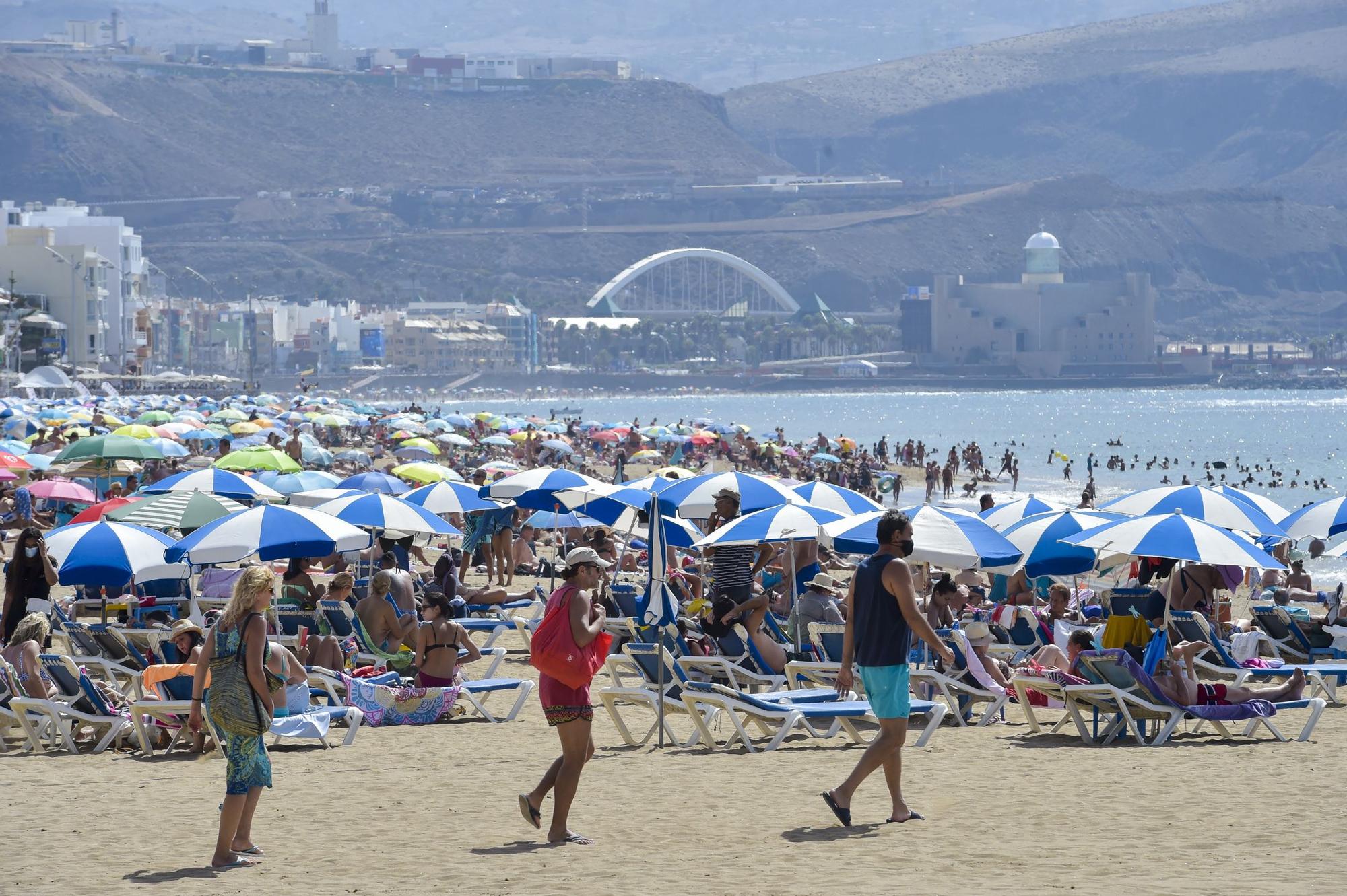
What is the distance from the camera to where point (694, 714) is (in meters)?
9.52

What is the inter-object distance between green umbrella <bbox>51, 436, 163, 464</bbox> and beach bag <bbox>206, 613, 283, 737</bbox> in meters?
15.3

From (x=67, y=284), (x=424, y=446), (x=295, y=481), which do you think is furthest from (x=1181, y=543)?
(x=67, y=284)

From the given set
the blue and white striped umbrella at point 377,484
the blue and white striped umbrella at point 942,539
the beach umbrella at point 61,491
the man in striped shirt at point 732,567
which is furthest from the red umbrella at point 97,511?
the blue and white striped umbrella at point 942,539

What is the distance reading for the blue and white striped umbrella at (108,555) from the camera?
12102mm

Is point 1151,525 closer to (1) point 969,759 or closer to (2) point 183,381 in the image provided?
(1) point 969,759

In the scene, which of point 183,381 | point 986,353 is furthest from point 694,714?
point 986,353

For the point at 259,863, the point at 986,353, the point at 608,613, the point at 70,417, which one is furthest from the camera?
the point at 986,353

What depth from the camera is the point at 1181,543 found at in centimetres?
1091

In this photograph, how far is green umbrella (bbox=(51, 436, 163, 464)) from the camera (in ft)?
72.6

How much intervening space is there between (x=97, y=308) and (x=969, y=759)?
88.3 meters

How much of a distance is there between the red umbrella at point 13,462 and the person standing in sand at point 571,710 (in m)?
15.5

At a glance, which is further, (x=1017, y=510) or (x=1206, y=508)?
(x=1017, y=510)

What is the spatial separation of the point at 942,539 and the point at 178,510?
5.49m

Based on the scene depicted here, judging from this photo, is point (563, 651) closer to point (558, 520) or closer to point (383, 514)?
point (383, 514)
